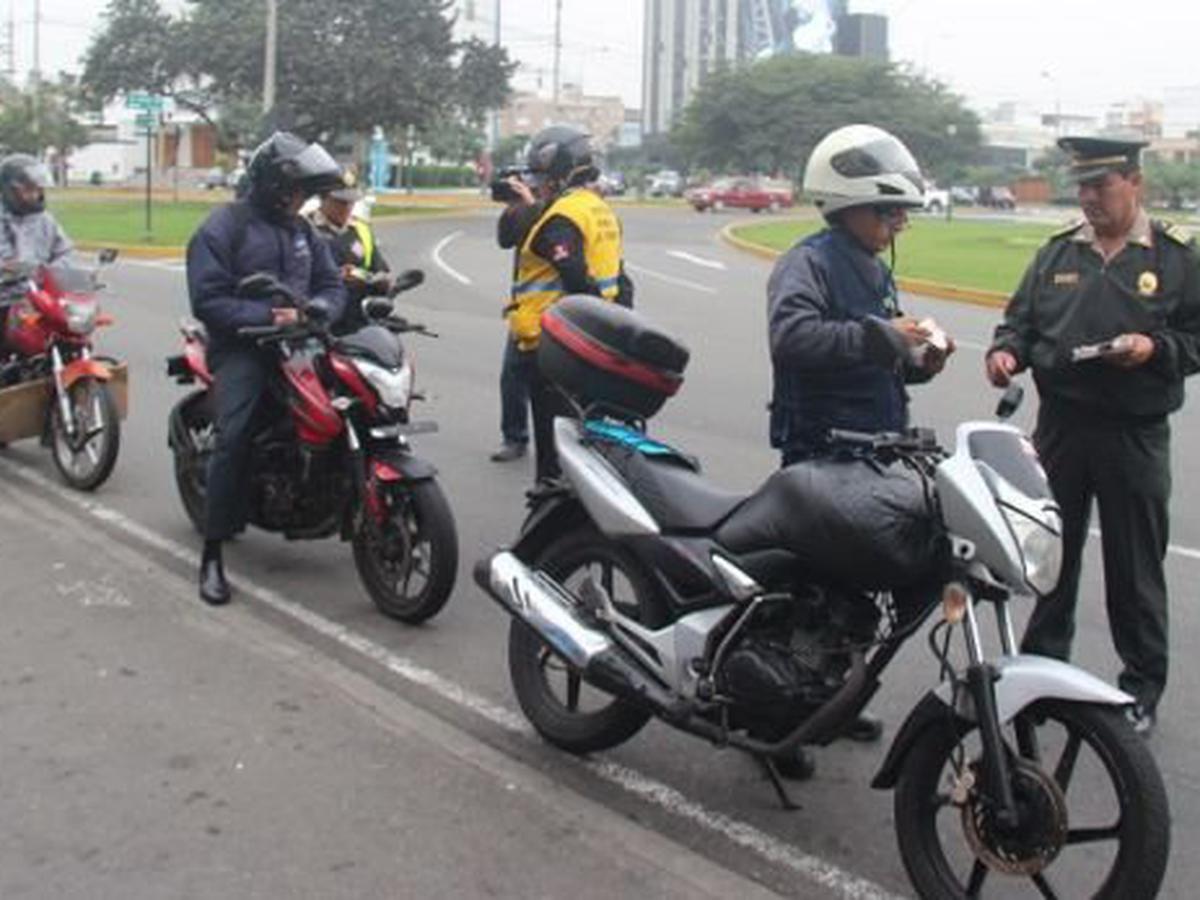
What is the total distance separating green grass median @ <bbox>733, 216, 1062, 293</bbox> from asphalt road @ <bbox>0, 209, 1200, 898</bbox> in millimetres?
6782

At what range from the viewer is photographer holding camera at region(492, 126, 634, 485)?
6895mm

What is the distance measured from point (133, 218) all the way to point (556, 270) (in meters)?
31.6

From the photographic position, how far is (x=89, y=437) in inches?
298

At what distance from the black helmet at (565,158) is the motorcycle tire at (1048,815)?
4.09 m

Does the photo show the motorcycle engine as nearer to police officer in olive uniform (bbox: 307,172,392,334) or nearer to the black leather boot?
the black leather boot

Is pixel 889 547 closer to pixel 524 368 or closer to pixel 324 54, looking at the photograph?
pixel 524 368

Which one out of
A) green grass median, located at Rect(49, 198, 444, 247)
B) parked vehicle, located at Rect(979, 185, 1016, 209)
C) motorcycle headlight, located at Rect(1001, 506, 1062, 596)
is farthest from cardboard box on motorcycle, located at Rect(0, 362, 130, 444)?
parked vehicle, located at Rect(979, 185, 1016, 209)

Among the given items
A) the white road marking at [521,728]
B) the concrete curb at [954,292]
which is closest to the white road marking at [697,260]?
the concrete curb at [954,292]

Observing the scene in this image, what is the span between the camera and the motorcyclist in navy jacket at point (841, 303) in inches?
159

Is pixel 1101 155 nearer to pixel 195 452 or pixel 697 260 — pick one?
pixel 195 452

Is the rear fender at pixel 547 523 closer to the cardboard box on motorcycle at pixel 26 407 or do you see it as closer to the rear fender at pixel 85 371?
the rear fender at pixel 85 371

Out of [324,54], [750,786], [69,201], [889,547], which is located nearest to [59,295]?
[750,786]

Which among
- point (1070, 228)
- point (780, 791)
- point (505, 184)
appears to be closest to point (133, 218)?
point (505, 184)

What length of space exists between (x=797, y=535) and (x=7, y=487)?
5325 mm
